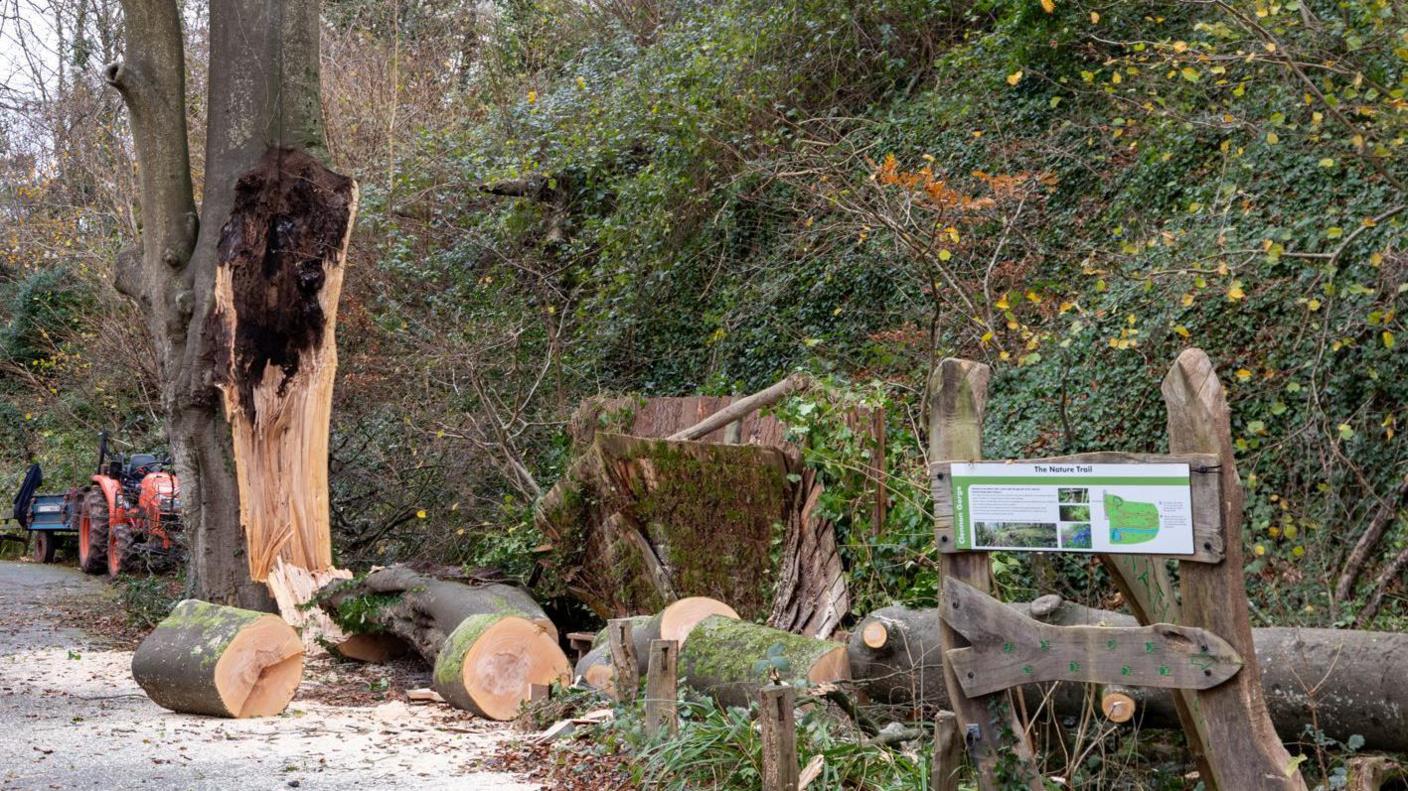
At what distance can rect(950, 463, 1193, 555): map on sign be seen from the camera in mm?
4316

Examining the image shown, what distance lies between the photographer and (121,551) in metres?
15.2

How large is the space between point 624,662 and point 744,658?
72 centimetres

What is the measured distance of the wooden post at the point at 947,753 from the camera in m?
4.81

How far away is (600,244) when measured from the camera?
16.2 meters

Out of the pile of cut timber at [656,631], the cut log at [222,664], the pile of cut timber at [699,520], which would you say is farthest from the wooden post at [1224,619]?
the cut log at [222,664]

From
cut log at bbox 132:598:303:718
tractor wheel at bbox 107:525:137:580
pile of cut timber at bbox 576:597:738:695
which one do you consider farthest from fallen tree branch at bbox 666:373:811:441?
tractor wheel at bbox 107:525:137:580

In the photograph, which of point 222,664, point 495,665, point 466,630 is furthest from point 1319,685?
point 222,664

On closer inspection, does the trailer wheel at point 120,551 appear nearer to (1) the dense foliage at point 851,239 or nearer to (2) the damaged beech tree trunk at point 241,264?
(1) the dense foliage at point 851,239

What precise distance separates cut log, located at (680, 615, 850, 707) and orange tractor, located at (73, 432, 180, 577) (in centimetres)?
909

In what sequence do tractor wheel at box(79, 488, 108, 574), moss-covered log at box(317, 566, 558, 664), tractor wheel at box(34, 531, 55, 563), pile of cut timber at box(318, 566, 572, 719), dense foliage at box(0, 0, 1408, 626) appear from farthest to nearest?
tractor wheel at box(34, 531, 55, 563) → tractor wheel at box(79, 488, 108, 574) → moss-covered log at box(317, 566, 558, 664) → dense foliage at box(0, 0, 1408, 626) → pile of cut timber at box(318, 566, 572, 719)

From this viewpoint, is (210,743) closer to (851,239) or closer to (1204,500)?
(1204,500)

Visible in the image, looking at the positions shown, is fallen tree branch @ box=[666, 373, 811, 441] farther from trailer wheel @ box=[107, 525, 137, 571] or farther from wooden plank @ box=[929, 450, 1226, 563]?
trailer wheel @ box=[107, 525, 137, 571]

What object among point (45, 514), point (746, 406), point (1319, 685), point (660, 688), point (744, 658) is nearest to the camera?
point (1319, 685)

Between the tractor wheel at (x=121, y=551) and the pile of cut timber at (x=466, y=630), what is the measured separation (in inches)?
228
